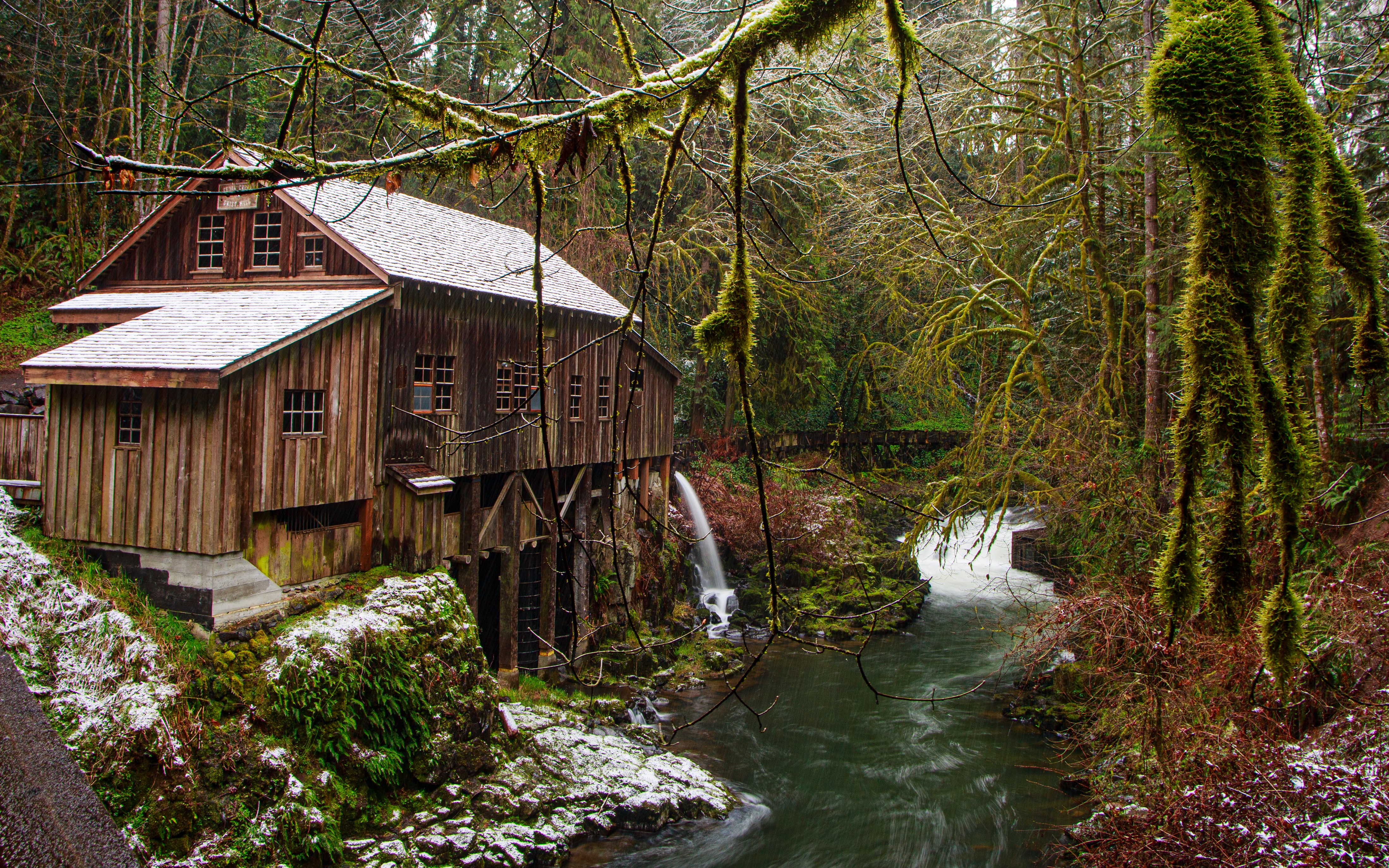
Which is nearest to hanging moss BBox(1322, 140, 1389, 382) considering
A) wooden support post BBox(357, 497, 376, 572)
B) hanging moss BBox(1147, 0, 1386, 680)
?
hanging moss BBox(1147, 0, 1386, 680)

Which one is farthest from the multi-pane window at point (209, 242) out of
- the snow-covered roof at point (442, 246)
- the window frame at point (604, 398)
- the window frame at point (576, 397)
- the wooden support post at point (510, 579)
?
the window frame at point (604, 398)

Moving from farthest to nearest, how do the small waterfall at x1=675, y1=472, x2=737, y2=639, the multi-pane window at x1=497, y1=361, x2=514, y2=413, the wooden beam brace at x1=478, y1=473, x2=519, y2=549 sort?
the small waterfall at x1=675, y1=472, x2=737, y2=639 → the multi-pane window at x1=497, y1=361, x2=514, y2=413 → the wooden beam brace at x1=478, y1=473, x2=519, y2=549

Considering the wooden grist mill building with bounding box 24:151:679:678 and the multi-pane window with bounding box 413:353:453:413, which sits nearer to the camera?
the wooden grist mill building with bounding box 24:151:679:678

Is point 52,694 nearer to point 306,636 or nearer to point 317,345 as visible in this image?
point 306,636

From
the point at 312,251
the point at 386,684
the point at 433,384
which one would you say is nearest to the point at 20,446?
the point at 312,251

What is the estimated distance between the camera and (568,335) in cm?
1547

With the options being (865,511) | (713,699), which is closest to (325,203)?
(713,699)

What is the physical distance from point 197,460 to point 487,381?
482 cm

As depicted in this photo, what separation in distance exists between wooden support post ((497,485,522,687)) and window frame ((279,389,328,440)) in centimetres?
404

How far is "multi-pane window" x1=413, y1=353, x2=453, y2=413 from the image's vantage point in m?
12.4

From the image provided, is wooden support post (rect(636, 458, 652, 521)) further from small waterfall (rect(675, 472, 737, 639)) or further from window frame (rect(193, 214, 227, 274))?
window frame (rect(193, 214, 227, 274))

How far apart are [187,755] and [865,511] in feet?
66.0

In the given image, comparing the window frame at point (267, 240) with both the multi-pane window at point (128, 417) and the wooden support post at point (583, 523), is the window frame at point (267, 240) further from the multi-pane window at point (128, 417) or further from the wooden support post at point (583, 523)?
the wooden support post at point (583, 523)

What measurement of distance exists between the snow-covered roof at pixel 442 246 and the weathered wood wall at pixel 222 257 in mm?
371
